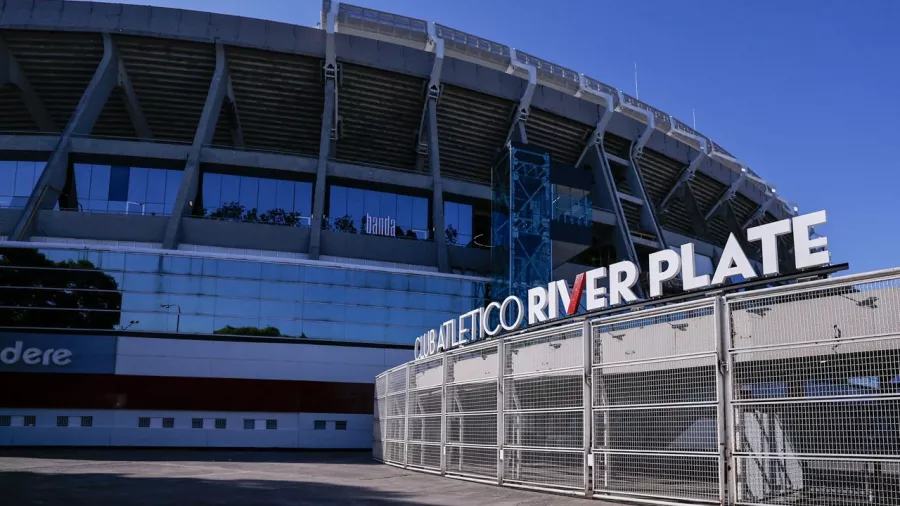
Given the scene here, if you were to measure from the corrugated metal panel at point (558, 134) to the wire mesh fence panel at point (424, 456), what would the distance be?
28.0 meters

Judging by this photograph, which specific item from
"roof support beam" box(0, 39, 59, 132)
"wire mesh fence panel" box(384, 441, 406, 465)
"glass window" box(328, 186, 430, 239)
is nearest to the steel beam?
"glass window" box(328, 186, 430, 239)

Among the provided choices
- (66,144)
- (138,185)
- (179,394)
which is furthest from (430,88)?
(179,394)

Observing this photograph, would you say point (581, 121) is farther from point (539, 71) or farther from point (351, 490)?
point (351, 490)

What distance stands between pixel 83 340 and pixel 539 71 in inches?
1313

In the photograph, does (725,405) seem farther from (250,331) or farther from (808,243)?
(250,331)

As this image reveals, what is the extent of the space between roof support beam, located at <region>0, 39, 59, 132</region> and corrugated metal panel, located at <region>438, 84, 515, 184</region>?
72.2 ft

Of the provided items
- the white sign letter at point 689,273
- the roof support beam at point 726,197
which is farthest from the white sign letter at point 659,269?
the roof support beam at point 726,197

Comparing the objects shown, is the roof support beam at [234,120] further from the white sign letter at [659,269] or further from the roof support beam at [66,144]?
the white sign letter at [659,269]

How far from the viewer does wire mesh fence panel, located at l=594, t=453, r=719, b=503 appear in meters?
10.1

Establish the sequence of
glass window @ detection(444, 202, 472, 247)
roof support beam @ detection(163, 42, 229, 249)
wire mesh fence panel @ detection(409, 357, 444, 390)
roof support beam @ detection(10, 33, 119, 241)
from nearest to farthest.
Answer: wire mesh fence panel @ detection(409, 357, 444, 390) < roof support beam @ detection(10, 33, 119, 241) < roof support beam @ detection(163, 42, 229, 249) < glass window @ detection(444, 202, 472, 247)

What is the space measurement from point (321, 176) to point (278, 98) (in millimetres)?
6987

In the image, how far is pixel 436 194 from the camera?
128ft

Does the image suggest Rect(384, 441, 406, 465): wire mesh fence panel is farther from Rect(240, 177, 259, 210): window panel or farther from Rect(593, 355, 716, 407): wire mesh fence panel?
Rect(240, 177, 259, 210): window panel

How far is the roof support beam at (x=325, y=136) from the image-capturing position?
119ft
